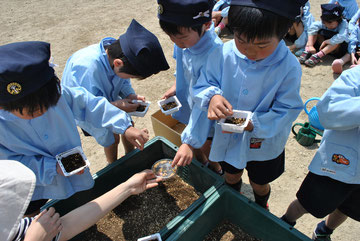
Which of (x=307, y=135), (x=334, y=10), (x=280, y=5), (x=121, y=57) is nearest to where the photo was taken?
(x=280, y=5)

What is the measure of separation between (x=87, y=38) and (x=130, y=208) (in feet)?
14.8

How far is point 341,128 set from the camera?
1489 mm

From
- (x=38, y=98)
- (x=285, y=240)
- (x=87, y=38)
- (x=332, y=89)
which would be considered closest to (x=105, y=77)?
(x=38, y=98)

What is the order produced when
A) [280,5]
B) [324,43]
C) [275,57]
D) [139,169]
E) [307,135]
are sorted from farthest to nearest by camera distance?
[324,43] → [307,135] → [139,169] → [275,57] → [280,5]

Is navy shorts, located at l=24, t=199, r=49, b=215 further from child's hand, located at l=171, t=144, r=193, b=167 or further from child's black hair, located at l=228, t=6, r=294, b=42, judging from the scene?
child's black hair, located at l=228, t=6, r=294, b=42

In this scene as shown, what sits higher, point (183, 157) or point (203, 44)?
point (203, 44)

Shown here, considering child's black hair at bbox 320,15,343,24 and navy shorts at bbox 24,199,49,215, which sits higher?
child's black hair at bbox 320,15,343,24

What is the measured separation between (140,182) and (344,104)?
53.3 inches

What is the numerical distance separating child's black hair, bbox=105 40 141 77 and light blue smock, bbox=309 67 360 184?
4.23 feet

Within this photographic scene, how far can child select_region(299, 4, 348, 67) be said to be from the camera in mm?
4453

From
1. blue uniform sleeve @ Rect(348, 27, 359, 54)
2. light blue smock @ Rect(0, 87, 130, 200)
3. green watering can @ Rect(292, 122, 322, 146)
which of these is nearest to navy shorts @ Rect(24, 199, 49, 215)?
light blue smock @ Rect(0, 87, 130, 200)

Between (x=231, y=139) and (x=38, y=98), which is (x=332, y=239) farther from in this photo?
(x=38, y=98)

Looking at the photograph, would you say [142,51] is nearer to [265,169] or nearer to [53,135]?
[53,135]

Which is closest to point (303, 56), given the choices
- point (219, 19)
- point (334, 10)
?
point (334, 10)
